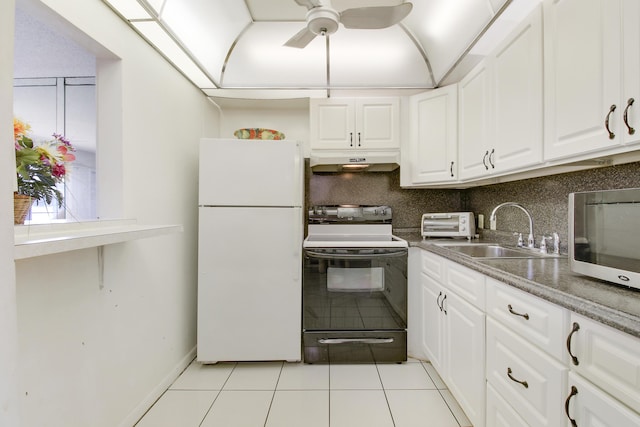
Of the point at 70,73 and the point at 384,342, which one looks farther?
the point at 384,342

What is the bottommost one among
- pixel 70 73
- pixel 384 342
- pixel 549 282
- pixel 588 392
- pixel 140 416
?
pixel 140 416

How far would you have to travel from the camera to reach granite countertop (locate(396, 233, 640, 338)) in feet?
2.42

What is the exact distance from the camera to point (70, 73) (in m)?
1.89

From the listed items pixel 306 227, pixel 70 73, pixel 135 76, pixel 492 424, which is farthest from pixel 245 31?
pixel 492 424

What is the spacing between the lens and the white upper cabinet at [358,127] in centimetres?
244

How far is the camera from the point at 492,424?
1244 millimetres

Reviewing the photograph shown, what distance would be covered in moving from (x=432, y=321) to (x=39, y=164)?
2.19 metres

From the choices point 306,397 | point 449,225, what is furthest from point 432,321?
point 306,397

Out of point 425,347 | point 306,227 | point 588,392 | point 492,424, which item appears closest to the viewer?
point 588,392

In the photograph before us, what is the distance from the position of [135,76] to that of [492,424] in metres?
2.45

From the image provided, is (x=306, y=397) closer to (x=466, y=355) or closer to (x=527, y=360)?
(x=466, y=355)

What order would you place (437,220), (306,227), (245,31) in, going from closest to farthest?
(245,31), (437,220), (306,227)

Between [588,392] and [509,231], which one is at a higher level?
[509,231]

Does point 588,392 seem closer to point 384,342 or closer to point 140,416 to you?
point 384,342
